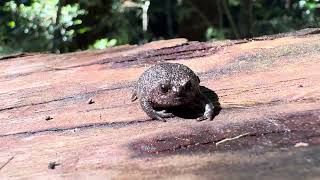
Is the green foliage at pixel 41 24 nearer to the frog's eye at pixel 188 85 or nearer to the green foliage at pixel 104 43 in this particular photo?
the green foliage at pixel 104 43

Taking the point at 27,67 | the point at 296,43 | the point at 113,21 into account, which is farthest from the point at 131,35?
the point at 296,43

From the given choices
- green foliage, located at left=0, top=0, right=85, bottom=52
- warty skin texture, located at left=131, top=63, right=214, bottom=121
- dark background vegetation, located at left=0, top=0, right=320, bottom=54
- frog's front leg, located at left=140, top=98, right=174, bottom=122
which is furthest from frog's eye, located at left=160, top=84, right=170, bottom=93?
green foliage, located at left=0, top=0, right=85, bottom=52

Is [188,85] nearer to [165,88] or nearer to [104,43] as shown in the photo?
[165,88]

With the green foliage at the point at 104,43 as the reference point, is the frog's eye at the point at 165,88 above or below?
above

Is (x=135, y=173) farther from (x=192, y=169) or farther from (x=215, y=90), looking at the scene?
(x=215, y=90)

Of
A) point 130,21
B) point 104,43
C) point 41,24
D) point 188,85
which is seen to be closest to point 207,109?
point 188,85

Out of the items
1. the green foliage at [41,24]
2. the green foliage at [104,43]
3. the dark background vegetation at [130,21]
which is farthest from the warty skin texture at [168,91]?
the green foliage at [41,24]
